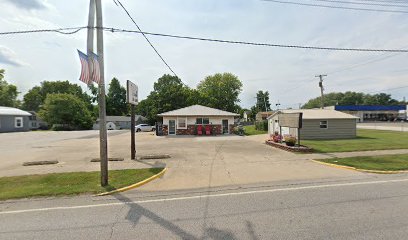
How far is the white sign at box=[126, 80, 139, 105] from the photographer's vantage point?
13125 millimetres

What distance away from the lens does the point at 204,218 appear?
561cm

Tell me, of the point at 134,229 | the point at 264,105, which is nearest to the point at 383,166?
the point at 134,229

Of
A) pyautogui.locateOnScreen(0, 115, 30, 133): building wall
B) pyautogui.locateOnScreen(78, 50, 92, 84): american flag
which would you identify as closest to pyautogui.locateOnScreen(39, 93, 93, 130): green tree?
pyautogui.locateOnScreen(0, 115, 30, 133): building wall

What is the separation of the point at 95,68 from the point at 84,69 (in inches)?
25.7

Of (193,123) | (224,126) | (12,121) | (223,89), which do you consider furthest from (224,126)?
(223,89)

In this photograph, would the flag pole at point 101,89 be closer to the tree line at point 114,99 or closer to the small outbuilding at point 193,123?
the small outbuilding at point 193,123

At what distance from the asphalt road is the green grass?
2.96 metres

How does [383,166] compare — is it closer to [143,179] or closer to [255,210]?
[255,210]

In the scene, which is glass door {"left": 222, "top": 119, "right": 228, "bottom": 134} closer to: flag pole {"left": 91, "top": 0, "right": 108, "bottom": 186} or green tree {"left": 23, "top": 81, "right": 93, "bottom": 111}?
flag pole {"left": 91, "top": 0, "right": 108, "bottom": 186}

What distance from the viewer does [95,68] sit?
802 cm

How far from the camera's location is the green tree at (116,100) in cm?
7800

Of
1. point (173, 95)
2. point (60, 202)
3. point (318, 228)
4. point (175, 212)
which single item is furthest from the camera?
point (173, 95)

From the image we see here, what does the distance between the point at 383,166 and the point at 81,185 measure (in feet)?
39.6

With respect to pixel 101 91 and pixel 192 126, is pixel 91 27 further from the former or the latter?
pixel 192 126
